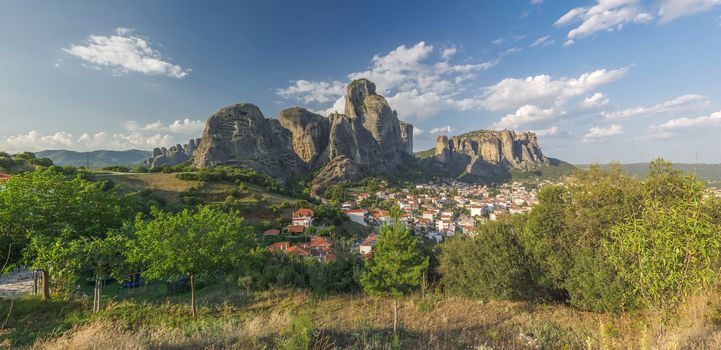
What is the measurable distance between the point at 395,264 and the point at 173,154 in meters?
176

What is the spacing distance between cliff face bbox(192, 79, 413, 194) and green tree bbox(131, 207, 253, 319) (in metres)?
80.9

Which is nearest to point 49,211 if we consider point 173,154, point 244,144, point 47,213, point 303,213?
point 47,213

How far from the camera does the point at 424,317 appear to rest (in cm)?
992

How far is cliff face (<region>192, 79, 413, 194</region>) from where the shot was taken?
324 ft

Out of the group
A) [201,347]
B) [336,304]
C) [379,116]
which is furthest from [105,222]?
[379,116]

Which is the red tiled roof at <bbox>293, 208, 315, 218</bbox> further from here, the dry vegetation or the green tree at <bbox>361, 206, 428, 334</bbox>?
the green tree at <bbox>361, 206, 428, 334</bbox>

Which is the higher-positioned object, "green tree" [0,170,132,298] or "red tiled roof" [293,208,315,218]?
"green tree" [0,170,132,298]

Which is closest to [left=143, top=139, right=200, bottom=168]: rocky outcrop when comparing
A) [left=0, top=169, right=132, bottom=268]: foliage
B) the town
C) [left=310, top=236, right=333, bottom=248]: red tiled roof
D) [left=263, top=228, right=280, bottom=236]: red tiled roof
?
the town

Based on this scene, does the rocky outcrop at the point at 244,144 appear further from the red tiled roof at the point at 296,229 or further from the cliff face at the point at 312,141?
the red tiled roof at the point at 296,229

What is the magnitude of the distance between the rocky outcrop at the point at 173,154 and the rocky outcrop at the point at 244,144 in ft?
178

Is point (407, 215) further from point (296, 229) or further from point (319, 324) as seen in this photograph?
point (319, 324)

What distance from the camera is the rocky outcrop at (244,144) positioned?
314ft

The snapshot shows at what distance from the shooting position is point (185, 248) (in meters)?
10.8

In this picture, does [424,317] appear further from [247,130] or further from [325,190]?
[247,130]
